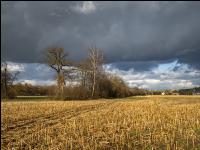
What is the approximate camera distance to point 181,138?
50.3 ft

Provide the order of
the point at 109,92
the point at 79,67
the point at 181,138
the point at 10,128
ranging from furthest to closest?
the point at 109,92, the point at 79,67, the point at 10,128, the point at 181,138

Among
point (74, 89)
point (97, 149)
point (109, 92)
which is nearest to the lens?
point (97, 149)

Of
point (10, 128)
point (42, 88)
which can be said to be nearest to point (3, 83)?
point (42, 88)

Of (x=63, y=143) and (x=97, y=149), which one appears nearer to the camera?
(x=97, y=149)

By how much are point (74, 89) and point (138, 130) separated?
57377 millimetres

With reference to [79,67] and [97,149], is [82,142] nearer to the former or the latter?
[97,149]

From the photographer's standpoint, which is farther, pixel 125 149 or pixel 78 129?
pixel 78 129

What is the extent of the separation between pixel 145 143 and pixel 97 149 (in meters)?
2.10

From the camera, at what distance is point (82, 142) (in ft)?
46.0

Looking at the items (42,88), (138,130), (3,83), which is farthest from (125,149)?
(42,88)

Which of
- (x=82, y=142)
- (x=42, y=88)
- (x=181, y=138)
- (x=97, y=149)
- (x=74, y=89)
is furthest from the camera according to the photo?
(x=42, y=88)

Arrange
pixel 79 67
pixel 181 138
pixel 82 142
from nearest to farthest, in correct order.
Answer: pixel 82 142, pixel 181 138, pixel 79 67

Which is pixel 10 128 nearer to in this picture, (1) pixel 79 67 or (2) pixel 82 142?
(2) pixel 82 142

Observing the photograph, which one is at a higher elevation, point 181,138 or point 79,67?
point 79,67
